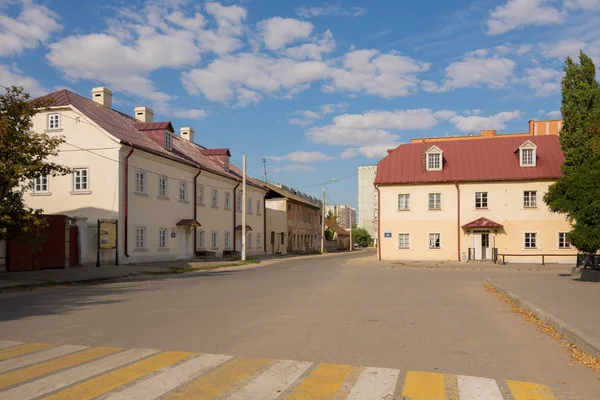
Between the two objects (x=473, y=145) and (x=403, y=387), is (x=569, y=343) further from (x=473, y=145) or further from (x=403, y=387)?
(x=473, y=145)

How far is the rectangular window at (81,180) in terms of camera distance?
29.9 metres

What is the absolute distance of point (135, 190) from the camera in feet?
101

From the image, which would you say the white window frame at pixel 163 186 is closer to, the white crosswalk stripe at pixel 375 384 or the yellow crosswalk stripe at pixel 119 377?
the yellow crosswalk stripe at pixel 119 377

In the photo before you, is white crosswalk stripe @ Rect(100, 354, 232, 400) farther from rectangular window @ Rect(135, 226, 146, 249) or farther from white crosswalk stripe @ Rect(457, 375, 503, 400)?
rectangular window @ Rect(135, 226, 146, 249)

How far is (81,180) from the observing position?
3008cm

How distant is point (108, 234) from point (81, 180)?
4.26m

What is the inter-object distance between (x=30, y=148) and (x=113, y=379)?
14.6 m

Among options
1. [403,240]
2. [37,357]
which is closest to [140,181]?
[403,240]

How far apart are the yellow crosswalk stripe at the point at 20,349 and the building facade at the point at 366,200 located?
410 feet

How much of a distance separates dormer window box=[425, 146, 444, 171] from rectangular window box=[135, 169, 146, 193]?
21.1 metres

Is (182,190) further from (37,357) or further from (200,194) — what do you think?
(37,357)

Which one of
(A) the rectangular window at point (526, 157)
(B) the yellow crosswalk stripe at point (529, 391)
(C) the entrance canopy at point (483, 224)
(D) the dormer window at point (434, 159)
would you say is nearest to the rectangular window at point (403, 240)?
(C) the entrance canopy at point (483, 224)

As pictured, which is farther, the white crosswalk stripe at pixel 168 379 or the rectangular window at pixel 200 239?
the rectangular window at pixel 200 239

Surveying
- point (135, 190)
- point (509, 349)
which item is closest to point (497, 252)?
point (135, 190)
